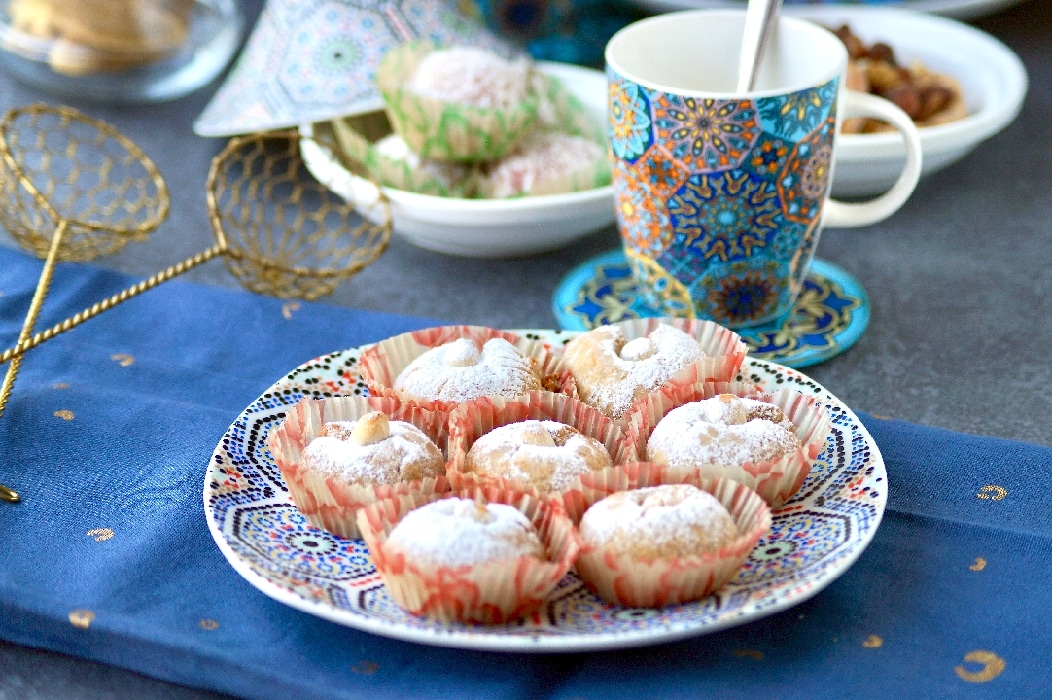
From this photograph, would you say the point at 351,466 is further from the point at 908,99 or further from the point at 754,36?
the point at 908,99

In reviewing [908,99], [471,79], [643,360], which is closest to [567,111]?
[471,79]

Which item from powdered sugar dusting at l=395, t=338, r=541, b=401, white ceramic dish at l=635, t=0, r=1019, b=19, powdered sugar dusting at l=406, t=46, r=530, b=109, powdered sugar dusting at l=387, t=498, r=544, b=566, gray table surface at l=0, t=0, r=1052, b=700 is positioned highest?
powdered sugar dusting at l=406, t=46, r=530, b=109

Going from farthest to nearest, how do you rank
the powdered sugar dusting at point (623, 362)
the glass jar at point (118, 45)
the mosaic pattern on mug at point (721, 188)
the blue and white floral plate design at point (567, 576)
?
the glass jar at point (118, 45), the mosaic pattern on mug at point (721, 188), the powdered sugar dusting at point (623, 362), the blue and white floral plate design at point (567, 576)

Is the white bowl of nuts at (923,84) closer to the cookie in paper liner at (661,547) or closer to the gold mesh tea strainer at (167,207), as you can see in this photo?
the gold mesh tea strainer at (167,207)

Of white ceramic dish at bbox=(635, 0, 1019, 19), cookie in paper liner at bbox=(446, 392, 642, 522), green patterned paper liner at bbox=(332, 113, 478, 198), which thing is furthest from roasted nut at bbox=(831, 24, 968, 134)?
cookie in paper liner at bbox=(446, 392, 642, 522)

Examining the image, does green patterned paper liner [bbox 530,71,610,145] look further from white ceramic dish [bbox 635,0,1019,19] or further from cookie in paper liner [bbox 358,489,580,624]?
cookie in paper liner [bbox 358,489,580,624]

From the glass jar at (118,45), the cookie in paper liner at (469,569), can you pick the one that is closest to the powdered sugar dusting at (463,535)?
the cookie in paper liner at (469,569)
